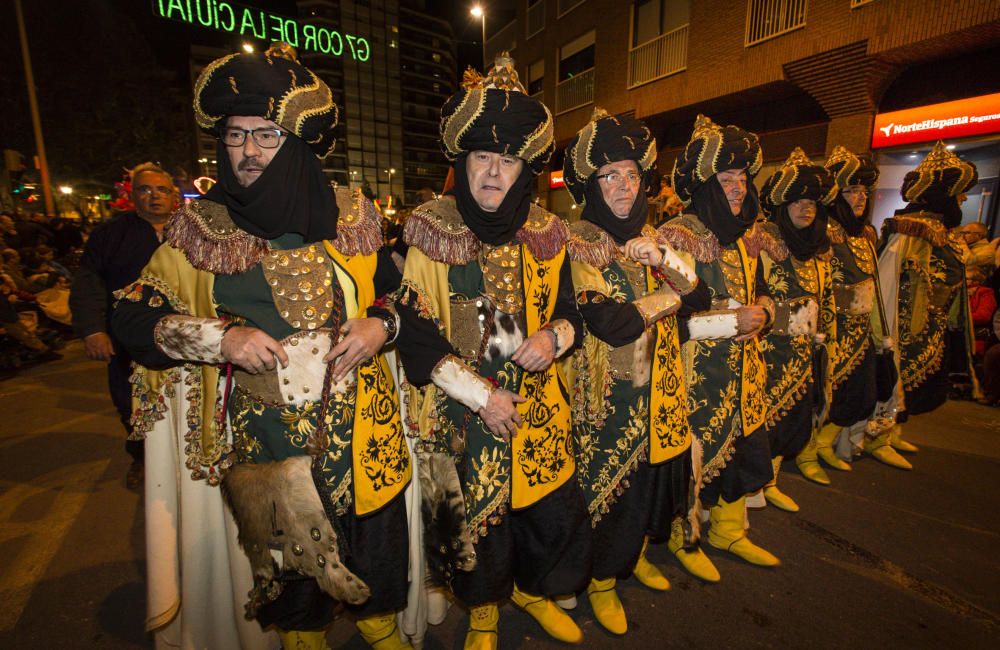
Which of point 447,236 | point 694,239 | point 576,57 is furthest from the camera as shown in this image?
point 576,57

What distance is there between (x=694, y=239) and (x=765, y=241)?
0.76 m

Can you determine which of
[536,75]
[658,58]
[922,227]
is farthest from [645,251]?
[536,75]

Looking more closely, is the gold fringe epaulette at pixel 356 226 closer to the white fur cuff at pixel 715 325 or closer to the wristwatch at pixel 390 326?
the wristwatch at pixel 390 326

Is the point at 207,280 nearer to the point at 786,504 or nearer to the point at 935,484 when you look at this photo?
the point at 786,504

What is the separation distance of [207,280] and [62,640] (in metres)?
2.27

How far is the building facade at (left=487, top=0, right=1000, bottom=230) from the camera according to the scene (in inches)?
286

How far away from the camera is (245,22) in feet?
29.6

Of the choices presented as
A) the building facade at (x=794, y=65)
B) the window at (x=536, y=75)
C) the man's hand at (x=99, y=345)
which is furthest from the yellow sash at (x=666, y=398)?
the window at (x=536, y=75)

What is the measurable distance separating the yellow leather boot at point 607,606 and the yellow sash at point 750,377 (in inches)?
47.0

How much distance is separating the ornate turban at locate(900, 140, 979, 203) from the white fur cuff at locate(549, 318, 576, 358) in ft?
14.4

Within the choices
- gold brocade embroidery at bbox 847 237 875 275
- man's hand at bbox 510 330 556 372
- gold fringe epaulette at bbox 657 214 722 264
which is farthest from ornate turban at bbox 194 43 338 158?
gold brocade embroidery at bbox 847 237 875 275

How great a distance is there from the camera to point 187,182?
16.4 ft

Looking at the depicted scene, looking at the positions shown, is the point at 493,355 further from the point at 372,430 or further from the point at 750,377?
the point at 750,377

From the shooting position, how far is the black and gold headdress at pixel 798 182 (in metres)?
3.14
